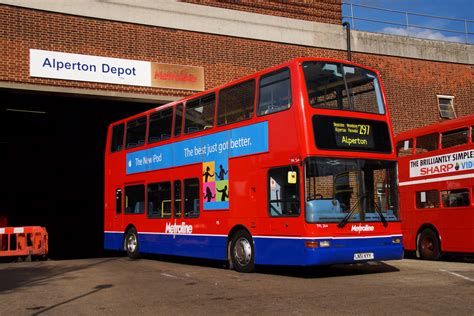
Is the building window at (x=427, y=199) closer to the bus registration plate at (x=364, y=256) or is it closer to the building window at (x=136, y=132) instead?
Result: the bus registration plate at (x=364, y=256)

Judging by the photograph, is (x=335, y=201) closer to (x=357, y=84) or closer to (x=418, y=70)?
(x=357, y=84)

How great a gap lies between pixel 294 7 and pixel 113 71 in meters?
7.04

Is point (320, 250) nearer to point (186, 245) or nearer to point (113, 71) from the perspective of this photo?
point (186, 245)

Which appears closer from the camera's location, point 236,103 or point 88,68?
point 236,103

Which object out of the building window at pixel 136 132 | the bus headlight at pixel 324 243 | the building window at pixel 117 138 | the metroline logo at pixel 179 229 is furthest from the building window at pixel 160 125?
the bus headlight at pixel 324 243

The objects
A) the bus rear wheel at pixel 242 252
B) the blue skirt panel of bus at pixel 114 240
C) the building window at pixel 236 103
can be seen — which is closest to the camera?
the bus rear wheel at pixel 242 252

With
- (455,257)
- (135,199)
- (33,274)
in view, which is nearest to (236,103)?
(135,199)

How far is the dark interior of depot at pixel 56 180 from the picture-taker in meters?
28.1

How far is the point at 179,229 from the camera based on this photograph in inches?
562

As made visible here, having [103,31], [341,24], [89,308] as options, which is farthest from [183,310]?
[341,24]

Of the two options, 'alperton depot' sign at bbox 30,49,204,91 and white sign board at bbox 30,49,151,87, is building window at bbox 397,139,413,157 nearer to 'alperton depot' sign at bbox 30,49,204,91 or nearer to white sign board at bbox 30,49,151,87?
'alperton depot' sign at bbox 30,49,204,91

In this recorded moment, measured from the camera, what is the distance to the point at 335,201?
1051 centimetres

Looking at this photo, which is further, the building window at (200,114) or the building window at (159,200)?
the building window at (159,200)

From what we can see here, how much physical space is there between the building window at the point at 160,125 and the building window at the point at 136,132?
430 millimetres
